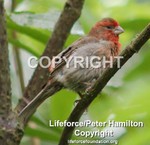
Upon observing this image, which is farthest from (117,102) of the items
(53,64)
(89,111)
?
(53,64)

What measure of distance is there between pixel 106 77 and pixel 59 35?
142cm

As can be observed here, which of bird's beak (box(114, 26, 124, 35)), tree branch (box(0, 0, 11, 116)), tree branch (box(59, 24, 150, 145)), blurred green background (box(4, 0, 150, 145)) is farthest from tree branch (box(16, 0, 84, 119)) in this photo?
tree branch (box(0, 0, 11, 116))

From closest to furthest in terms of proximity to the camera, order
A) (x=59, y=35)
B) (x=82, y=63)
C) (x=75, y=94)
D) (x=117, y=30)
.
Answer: (x=59, y=35), (x=75, y=94), (x=82, y=63), (x=117, y=30)

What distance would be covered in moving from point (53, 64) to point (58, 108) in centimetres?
65

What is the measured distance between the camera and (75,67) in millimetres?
5062

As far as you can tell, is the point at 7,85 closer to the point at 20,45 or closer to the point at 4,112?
the point at 4,112

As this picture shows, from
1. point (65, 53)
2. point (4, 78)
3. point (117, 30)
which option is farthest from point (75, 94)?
point (4, 78)

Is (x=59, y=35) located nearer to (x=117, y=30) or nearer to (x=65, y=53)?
(x=65, y=53)

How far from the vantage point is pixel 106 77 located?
322 cm

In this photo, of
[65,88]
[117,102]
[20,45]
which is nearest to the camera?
[117,102]

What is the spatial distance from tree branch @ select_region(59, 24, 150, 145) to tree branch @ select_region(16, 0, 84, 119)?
100 centimetres

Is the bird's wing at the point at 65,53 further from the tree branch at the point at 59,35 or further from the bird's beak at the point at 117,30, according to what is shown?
the bird's beak at the point at 117,30

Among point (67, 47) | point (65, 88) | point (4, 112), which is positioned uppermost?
point (67, 47)

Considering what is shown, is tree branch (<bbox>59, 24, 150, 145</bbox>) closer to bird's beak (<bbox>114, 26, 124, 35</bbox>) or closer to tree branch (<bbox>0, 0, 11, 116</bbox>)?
tree branch (<bbox>0, 0, 11, 116</bbox>)
